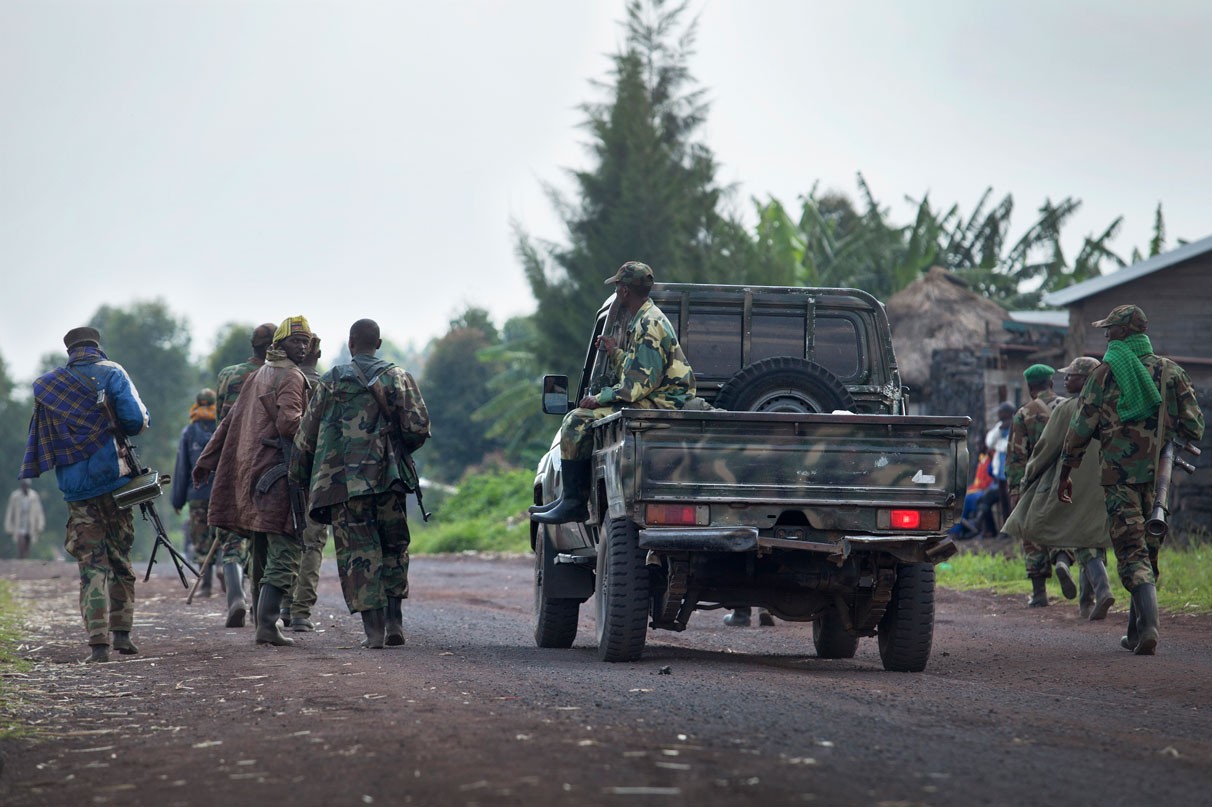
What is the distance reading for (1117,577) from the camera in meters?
14.5

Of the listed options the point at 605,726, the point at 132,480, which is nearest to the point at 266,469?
the point at 132,480

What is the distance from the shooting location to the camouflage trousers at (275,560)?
9891 millimetres

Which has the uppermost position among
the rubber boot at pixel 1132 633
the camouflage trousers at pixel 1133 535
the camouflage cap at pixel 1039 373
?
the camouflage cap at pixel 1039 373

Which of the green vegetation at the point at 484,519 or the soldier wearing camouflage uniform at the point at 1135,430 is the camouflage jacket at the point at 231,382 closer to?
the soldier wearing camouflage uniform at the point at 1135,430

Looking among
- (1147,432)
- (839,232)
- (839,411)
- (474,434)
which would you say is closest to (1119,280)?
(1147,432)

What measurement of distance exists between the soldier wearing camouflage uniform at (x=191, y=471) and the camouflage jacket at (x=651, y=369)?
635 cm

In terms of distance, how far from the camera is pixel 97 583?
9586 mm

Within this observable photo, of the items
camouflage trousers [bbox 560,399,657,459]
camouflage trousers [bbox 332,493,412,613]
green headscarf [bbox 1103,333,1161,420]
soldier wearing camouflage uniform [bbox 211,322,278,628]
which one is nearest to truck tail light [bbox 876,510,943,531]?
camouflage trousers [bbox 560,399,657,459]

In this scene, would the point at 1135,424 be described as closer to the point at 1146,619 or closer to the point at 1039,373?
the point at 1146,619

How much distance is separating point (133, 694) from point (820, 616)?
3.87 meters

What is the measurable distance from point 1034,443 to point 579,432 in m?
5.52

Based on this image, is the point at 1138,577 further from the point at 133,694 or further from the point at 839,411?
the point at 133,694

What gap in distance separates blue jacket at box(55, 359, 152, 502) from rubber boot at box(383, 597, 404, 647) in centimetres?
179

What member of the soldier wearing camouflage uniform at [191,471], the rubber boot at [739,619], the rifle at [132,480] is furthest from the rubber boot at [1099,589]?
the soldier wearing camouflage uniform at [191,471]
